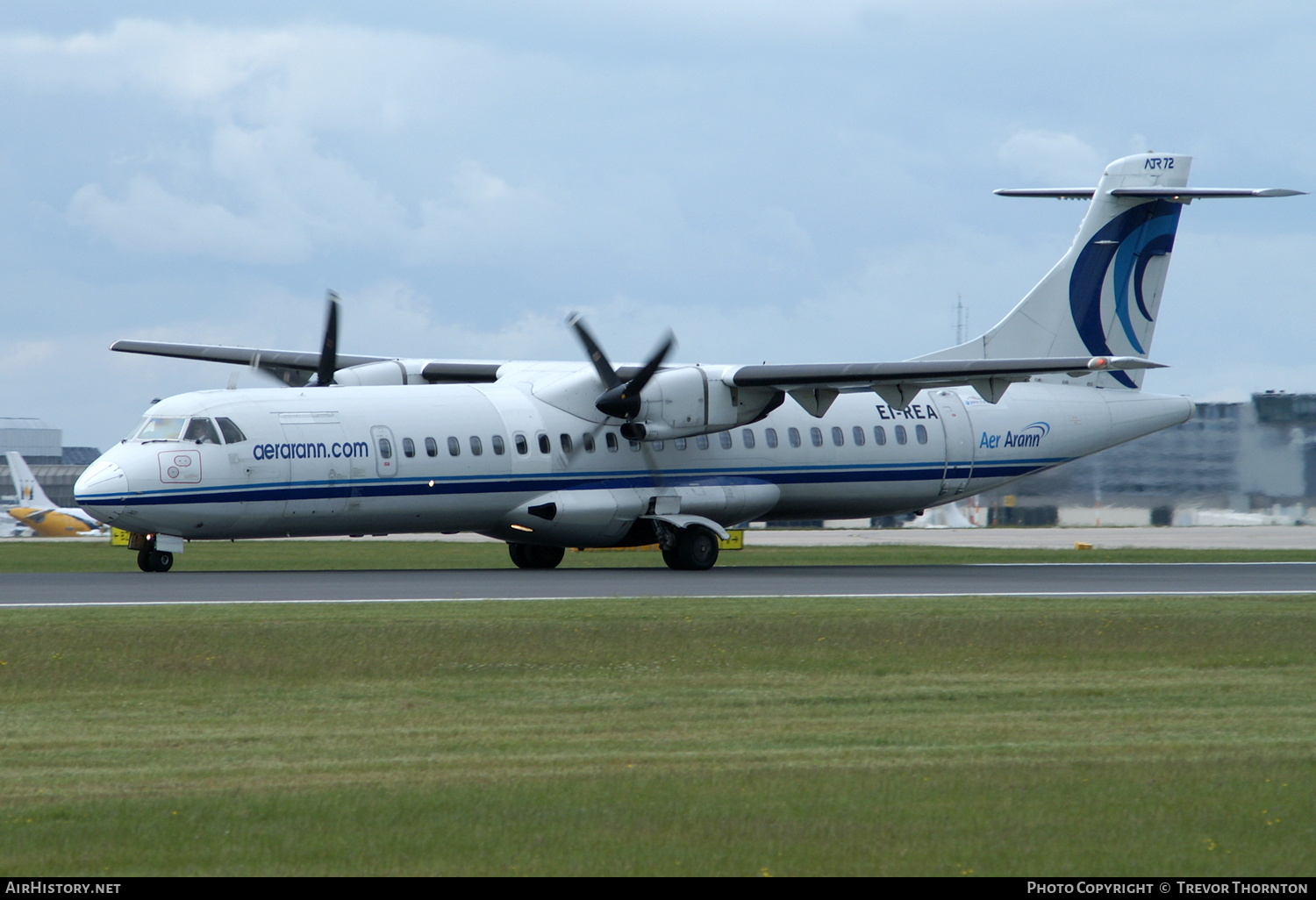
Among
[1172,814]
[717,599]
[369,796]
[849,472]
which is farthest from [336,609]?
[849,472]

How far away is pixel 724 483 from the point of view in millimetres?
29234

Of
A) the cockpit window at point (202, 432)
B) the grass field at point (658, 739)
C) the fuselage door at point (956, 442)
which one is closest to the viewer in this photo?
the grass field at point (658, 739)

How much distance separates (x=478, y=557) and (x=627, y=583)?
13606 mm

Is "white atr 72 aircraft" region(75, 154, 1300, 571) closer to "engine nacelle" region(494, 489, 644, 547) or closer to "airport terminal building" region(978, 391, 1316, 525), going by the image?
"engine nacelle" region(494, 489, 644, 547)

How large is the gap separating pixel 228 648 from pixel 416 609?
3.53 m

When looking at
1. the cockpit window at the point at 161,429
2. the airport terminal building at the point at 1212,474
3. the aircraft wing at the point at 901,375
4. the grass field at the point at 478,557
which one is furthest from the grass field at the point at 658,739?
the airport terminal building at the point at 1212,474

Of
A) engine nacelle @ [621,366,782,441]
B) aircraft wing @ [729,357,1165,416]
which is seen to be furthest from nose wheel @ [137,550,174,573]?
aircraft wing @ [729,357,1165,416]

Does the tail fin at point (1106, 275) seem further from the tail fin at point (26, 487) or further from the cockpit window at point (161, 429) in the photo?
the tail fin at point (26, 487)

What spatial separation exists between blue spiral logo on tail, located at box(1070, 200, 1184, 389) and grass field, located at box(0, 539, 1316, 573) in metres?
5.10

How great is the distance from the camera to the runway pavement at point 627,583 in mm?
21062

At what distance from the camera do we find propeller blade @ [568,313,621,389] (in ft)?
92.2

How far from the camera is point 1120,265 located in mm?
33375

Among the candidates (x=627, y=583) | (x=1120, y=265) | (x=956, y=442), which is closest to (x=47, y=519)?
(x=956, y=442)

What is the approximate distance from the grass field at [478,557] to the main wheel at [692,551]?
3722 millimetres
